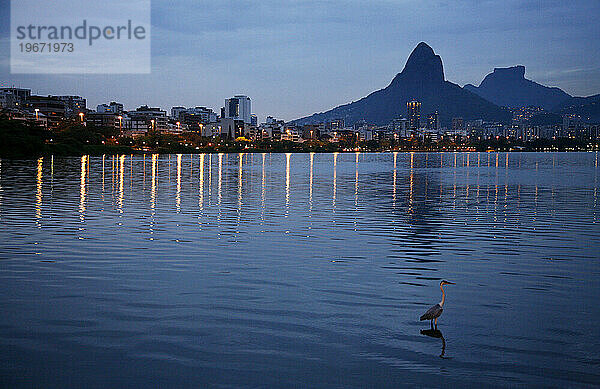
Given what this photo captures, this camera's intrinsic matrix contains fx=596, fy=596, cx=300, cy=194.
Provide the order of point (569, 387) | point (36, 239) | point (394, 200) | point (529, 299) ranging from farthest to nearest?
1. point (394, 200)
2. point (36, 239)
3. point (529, 299)
4. point (569, 387)

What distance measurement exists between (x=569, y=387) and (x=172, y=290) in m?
9.77

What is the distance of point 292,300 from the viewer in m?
14.7

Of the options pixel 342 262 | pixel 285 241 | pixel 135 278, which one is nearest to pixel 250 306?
pixel 135 278

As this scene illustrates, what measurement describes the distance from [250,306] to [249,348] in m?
2.82

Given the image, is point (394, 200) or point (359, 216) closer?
point (359, 216)

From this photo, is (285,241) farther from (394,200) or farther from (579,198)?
(579,198)

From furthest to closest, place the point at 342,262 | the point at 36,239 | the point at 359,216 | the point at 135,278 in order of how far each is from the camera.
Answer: the point at 359,216 → the point at 36,239 → the point at 342,262 → the point at 135,278

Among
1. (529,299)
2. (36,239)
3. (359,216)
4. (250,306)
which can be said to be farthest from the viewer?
(359,216)

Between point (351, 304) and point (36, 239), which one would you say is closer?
point (351, 304)

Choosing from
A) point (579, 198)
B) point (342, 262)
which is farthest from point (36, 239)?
point (579, 198)

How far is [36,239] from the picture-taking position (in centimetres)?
2306

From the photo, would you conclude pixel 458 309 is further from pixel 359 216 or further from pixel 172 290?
pixel 359 216

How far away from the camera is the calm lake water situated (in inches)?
409

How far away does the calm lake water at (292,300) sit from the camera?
34.1 ft
